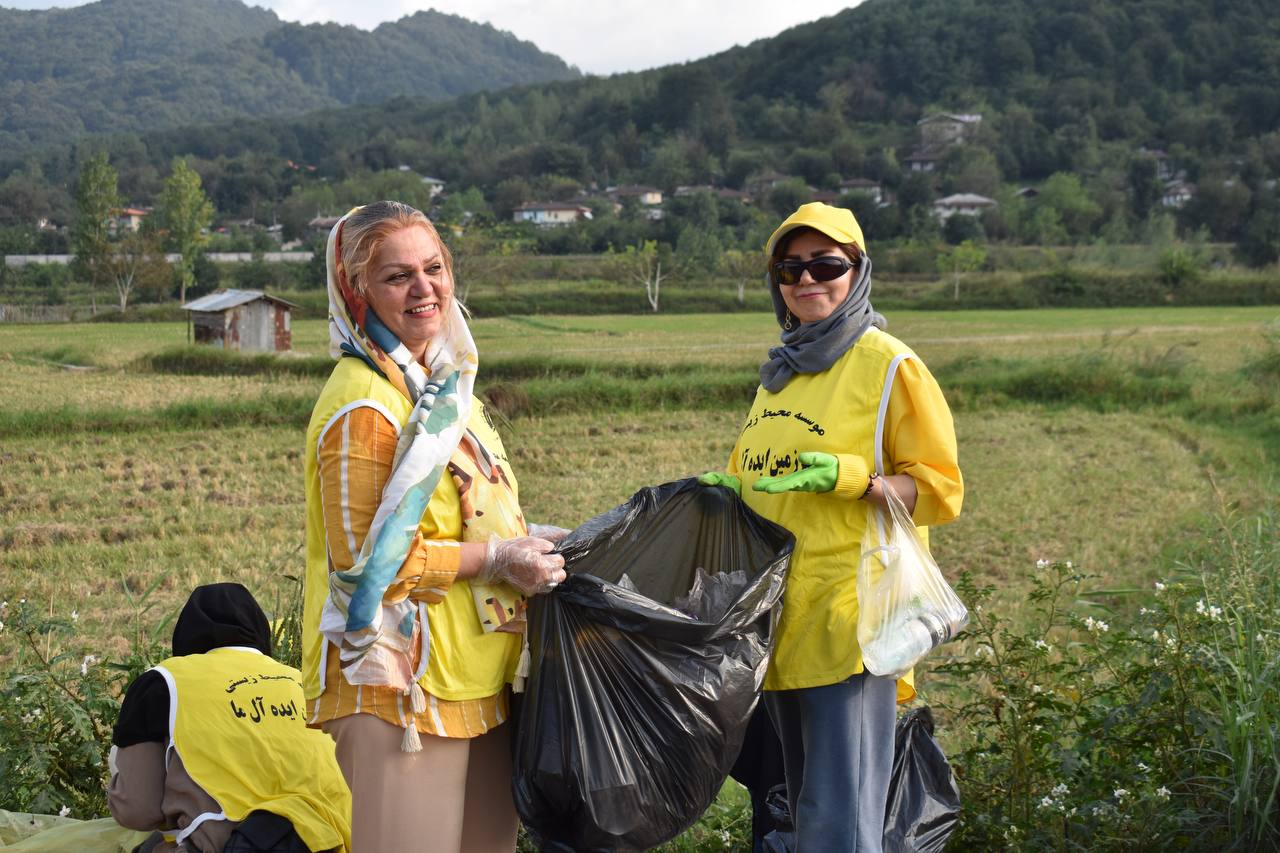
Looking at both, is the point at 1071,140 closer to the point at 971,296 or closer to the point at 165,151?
the point at 971,296

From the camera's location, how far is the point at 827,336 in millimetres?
2553

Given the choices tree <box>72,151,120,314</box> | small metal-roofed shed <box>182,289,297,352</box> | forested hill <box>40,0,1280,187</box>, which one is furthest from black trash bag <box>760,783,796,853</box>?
forested hill <box>40,0,1280,187</box>

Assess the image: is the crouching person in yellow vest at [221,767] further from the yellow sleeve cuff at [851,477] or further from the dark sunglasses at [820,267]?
the dark sunglasses at [820,267]

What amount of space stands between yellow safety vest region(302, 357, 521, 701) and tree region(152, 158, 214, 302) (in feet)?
100

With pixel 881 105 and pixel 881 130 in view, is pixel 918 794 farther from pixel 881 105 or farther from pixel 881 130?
pixel 881 105

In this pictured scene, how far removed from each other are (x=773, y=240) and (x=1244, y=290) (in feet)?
120

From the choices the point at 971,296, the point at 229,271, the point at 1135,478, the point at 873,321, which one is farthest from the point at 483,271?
the point at 873,321

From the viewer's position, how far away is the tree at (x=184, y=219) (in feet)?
107

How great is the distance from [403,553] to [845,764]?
42.6 inches

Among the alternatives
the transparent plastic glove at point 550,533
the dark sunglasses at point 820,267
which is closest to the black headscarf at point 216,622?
the transparent plastic glove at point 550,533

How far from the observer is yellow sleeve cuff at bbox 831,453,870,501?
7.93 ft

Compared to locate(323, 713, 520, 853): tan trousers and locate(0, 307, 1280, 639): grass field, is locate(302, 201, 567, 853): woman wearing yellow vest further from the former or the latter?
locate(0, 307, 1280, 639): grass field

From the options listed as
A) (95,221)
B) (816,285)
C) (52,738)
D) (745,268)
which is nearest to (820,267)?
(816,285)

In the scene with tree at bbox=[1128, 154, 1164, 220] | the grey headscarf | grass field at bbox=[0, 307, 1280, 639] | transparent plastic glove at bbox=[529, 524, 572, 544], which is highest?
tree at bbox=[1128, 154, 1164, 220]
